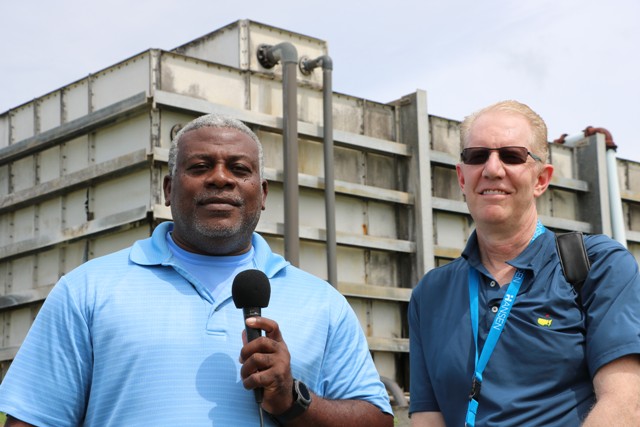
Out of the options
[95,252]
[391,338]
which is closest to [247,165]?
[95,252]

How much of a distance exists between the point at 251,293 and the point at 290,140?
9.17 m

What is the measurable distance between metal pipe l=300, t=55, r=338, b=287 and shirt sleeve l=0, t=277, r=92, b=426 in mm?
9072

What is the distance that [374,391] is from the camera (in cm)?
288

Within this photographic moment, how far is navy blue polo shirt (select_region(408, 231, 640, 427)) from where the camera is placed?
2.54m

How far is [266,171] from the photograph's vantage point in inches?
464

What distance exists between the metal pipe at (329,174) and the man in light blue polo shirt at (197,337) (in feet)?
28.9

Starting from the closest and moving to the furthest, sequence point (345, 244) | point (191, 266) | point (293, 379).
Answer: point (293, 379) → point (191, 266) → point (345, 244)

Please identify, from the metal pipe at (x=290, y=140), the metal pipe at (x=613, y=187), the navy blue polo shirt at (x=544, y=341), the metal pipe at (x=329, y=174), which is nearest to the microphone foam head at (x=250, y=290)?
the navy blue polo shirt at (x=544, y=341)

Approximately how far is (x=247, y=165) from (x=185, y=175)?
0.17m

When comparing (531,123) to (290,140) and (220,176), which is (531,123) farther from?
(290,140)

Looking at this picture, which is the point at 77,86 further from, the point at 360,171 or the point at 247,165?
the point at 247,165

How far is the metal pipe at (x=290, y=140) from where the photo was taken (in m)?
11.4

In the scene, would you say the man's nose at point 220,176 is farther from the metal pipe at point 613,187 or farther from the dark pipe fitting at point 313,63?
the metal pipe at point 613,187

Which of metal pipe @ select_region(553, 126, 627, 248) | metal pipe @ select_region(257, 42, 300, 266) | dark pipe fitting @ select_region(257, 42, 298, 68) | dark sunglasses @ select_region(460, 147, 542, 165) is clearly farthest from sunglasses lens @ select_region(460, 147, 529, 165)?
metal pipe @ select_region(553, 126, 627, 248)
